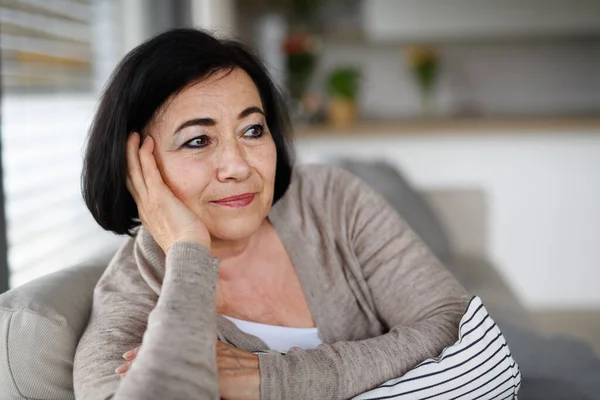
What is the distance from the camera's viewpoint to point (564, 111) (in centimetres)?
568

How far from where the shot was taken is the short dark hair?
1.25 meters

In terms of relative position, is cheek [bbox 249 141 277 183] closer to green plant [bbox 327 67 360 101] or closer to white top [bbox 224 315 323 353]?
white top [bbox 224 315 323 353]

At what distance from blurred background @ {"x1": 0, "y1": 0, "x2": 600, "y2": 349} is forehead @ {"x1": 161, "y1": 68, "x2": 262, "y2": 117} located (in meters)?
0.25

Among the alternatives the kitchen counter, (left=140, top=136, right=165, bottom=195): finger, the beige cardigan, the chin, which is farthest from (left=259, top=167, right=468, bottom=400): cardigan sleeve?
the kitchen counter

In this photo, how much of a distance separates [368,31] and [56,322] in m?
4.43

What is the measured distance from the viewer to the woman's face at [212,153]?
1.26m

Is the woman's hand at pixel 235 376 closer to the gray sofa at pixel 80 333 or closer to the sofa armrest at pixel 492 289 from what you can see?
the gray sofa at pixel 80 333

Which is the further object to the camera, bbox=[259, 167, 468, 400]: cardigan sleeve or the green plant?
the green plant

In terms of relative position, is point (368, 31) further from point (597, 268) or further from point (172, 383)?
point (172, 383)

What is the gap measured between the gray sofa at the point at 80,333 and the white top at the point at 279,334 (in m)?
0.29

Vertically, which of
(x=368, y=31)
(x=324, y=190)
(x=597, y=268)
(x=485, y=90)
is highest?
(x=368, y=31)

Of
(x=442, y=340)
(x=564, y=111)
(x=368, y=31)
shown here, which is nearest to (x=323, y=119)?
(x=368, y=31)

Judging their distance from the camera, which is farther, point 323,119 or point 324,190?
point 323,119

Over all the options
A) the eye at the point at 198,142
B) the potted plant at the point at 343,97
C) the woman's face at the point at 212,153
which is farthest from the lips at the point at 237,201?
the potted plant at the point at 343,97
